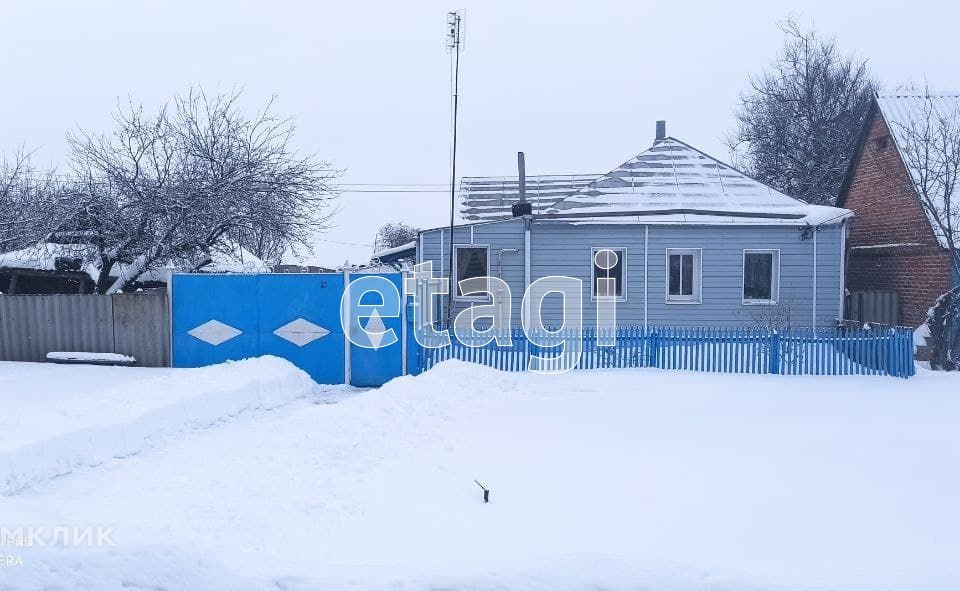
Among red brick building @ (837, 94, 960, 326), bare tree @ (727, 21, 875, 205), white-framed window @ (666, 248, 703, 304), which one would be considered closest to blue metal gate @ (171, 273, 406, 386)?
white-framed window @ (666, 248, 703, 304)

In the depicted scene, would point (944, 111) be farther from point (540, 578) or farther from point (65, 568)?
point (65, 568)

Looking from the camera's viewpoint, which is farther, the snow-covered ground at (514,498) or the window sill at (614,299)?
the window sill at (614,299)

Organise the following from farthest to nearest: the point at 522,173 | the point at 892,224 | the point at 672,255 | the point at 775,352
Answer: the point at 522,173, the point at 892,224, the point at 672,255, the point at 775,352

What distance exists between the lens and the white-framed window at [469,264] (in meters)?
18.2

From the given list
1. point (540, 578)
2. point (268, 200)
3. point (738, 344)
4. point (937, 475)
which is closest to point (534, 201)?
point (268, 200)

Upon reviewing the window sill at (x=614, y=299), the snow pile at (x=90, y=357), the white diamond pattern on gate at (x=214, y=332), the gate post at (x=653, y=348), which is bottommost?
the snow pile at (x=90, y=357)

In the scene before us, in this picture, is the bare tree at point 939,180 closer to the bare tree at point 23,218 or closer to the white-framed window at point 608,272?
the white-framed window at point 608,272

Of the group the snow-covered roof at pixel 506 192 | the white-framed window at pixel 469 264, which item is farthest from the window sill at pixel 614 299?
the snow-covered roof at pixel 506 192

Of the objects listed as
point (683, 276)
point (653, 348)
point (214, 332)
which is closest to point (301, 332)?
point (214, 332)

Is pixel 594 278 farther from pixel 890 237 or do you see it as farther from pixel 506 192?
pixel 890 237

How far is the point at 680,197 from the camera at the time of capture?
18469 mm

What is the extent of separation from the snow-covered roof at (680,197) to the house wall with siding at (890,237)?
195 cm

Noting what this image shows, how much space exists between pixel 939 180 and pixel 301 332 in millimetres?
13778

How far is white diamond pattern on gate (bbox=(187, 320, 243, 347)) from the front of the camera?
13.2 m
